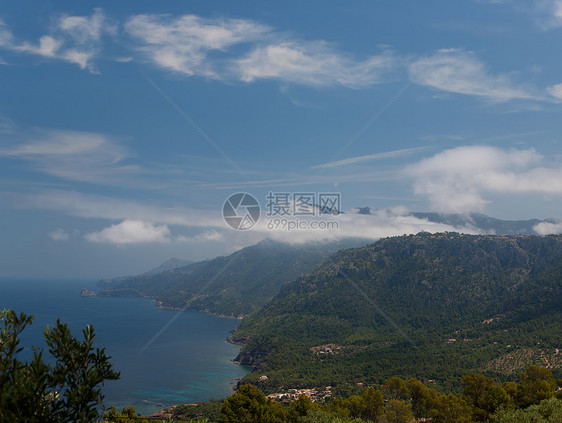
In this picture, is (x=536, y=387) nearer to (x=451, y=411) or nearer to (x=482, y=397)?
(x=482, y=397)

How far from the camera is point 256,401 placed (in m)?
41.0

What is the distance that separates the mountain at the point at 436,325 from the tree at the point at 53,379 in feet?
329

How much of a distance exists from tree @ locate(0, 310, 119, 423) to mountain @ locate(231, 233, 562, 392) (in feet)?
329

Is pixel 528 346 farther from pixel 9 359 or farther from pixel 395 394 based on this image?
pixel 9 359

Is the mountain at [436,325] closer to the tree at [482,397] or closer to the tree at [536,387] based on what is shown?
the tree at [536,387]

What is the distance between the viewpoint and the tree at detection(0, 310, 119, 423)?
10633 mm

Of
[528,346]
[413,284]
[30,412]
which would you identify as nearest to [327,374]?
[528,346]

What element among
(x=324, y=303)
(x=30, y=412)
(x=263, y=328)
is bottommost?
(x=263, y=328)

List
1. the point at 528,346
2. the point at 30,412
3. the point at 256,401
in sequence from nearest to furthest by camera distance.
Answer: the point at 30,412
the point at 256,401
the point at 528,346

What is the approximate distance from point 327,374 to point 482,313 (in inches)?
3247

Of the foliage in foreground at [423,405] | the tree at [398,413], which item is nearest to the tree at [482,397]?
the foliage in foreground at [423,405]

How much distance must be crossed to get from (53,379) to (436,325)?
170 metres

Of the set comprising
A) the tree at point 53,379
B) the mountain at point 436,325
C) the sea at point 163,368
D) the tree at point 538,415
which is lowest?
the sea at point 163,368

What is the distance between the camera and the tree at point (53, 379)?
10633 mm
